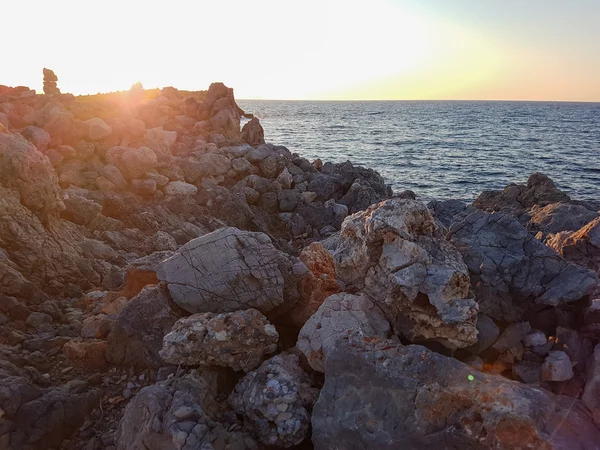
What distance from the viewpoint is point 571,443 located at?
3.74 meters

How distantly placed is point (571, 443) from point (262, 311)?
4.11 meters

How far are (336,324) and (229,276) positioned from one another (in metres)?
1.84

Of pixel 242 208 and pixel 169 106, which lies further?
pixel 169 106

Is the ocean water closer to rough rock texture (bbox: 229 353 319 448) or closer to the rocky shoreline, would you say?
the rocky shoreline

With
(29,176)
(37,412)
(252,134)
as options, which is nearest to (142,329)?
(37,412)

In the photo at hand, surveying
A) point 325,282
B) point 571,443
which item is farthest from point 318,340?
point 571,443

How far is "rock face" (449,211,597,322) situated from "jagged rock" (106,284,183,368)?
4.49m

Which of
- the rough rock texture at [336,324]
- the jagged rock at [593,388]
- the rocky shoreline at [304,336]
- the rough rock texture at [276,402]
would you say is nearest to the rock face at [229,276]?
the rocky shoreline at [304,336]

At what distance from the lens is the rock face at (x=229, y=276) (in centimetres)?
652

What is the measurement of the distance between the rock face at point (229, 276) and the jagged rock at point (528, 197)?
15472 mm

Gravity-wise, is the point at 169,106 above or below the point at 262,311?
above

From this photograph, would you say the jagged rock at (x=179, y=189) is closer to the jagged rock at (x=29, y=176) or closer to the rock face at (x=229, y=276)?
the jagged rock at (x=29, y=176)

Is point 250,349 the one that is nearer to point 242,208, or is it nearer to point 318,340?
point 318,340

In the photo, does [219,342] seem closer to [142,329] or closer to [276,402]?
[276,402]
